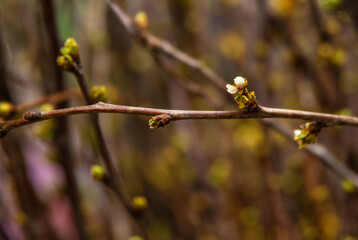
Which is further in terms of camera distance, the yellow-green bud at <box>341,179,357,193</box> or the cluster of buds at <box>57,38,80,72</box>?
the yellow-green bud at <box>341,179,357,193</box>

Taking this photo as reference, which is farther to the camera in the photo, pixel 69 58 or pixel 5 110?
pixel 5 110

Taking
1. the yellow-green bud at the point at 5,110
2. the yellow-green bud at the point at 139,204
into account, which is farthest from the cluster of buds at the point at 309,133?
the yellow-green bud at the point at 5,110

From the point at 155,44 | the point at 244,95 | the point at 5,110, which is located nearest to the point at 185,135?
the point at 155,44

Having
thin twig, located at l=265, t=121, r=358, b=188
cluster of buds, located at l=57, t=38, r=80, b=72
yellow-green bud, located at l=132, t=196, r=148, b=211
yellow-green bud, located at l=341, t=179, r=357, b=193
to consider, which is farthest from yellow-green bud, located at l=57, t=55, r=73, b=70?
yellow-green bud, located at l=341, t=179, r=357, b=193

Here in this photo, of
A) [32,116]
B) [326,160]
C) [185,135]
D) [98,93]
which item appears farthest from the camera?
[185,135]

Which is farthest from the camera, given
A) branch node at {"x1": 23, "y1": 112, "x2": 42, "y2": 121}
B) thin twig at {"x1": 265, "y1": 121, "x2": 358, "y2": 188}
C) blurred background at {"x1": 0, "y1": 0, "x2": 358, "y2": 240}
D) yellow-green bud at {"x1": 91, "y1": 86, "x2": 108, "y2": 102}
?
blurred background at {"x1": 0, "y1": 0, "x2": 358, "y2": 240}

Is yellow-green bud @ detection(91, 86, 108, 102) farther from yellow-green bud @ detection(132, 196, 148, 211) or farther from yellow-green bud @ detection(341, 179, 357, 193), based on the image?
yellow-green bud @ detection(341, 179, 357, 193)

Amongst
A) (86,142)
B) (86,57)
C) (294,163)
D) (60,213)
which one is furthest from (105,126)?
(294,163)

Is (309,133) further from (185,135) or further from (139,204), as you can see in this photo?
(185,135)

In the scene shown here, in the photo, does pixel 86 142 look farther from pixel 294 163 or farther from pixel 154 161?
pixel 294 163
